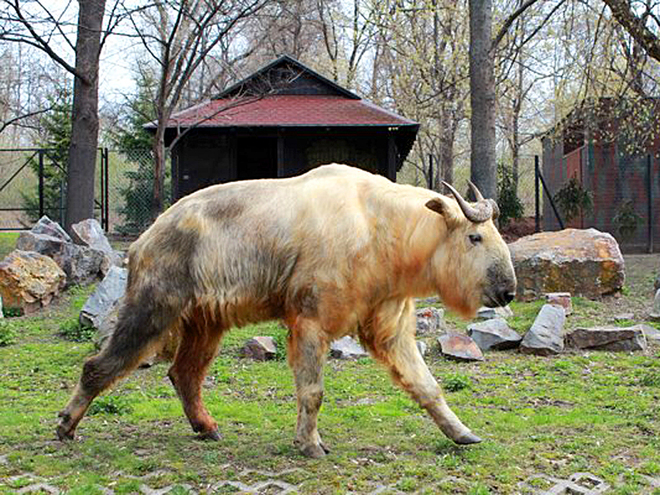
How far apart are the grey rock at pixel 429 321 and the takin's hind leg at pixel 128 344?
444cm

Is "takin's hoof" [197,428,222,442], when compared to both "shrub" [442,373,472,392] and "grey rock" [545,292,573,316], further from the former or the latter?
"grey rock" [545,292,573,316]

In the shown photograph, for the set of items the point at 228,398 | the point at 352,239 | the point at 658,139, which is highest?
the point at 658,139

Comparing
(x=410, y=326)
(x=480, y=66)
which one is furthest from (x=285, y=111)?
(x=410, y=326)

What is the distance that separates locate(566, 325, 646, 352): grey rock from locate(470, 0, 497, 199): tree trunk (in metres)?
4.42

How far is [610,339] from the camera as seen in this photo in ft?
24.3

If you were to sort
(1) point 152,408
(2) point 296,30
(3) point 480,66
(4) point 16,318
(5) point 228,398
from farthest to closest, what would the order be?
(2) point 296,30 < (3) point 480,66 < (4) point 16,318 < (5) point 228,398 < (1) point 152,408

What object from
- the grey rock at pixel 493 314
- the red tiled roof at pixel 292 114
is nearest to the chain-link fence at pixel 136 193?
the red tiled roof at pixel 292 114

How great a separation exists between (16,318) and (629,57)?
10.2 m

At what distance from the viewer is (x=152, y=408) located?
5.62m

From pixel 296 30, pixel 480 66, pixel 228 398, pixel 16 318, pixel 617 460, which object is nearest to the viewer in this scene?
pixel 617 460

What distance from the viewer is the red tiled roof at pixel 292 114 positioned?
16.8 m

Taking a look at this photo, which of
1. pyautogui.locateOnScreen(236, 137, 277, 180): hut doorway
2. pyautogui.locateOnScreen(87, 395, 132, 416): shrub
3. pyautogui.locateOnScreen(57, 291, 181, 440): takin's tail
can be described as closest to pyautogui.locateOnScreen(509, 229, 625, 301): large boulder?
pyautogui.locateOnScreen(87, 395, 132, 416): shrub

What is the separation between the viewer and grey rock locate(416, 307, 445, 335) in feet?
Result: 27.6

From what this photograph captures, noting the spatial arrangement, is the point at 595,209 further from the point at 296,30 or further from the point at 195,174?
the point at 296,30
